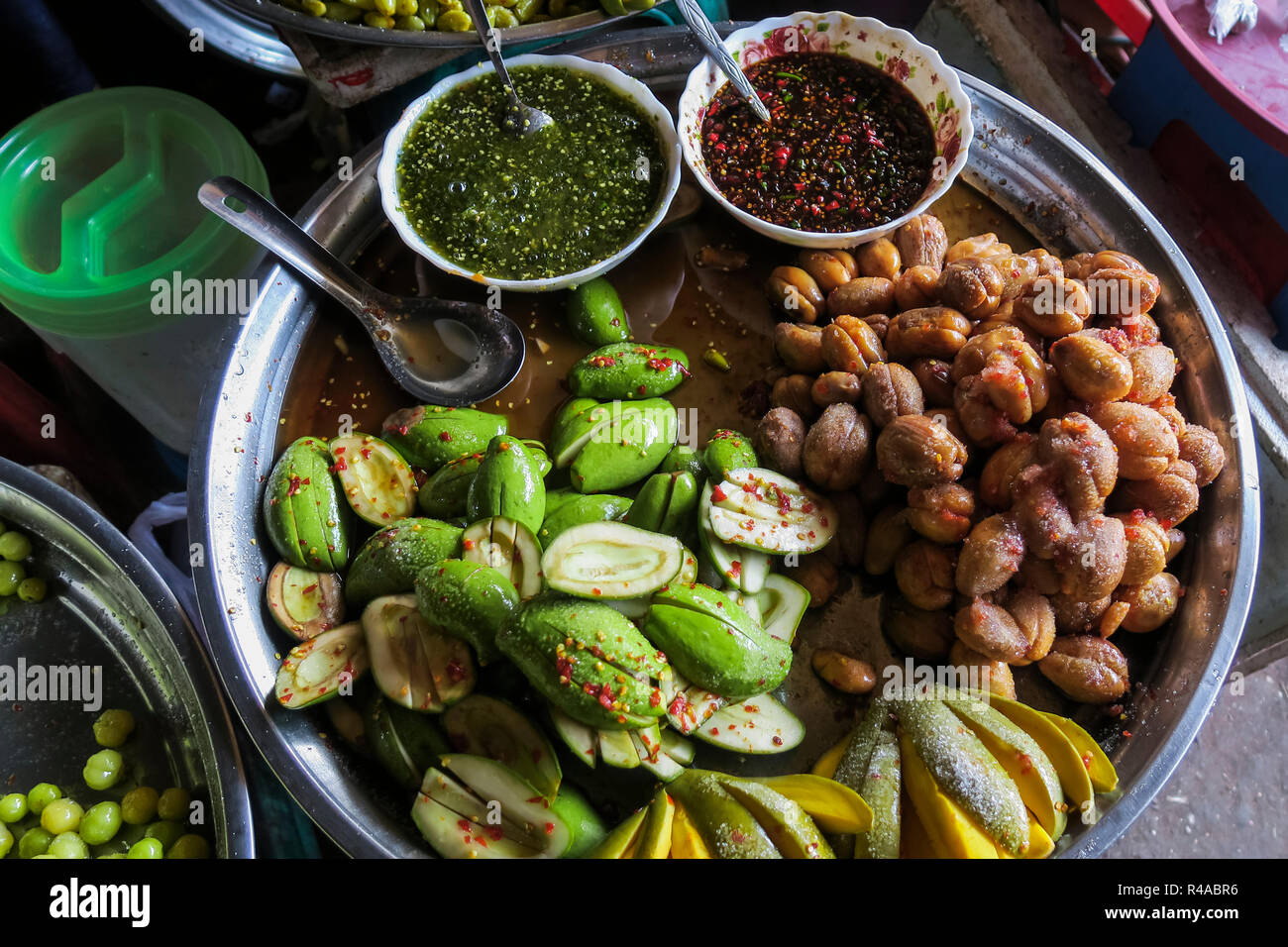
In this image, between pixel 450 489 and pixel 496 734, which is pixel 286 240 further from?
pixel 496 734

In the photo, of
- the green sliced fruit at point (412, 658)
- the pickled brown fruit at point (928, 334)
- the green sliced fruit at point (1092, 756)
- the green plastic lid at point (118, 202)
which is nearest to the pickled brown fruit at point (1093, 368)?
the pickled brown fruit at point (928, 334)

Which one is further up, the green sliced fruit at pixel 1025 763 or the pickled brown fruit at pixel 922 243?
the pickled brown fruit at pixel 922 243

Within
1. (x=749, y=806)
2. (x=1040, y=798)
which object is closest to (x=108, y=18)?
(x=749, y=806)

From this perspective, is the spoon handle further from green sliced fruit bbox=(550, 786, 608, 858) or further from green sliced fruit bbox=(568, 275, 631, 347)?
green sliced fruit bbox=(550, 786, 608, 858)

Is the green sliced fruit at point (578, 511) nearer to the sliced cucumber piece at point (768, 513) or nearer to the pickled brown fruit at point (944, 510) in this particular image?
the sliced cucumber piece at point (768, 513)

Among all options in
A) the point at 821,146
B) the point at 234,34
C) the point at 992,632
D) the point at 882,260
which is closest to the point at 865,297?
the point at 882,260

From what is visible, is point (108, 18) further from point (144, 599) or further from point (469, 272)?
point (144, 599)
